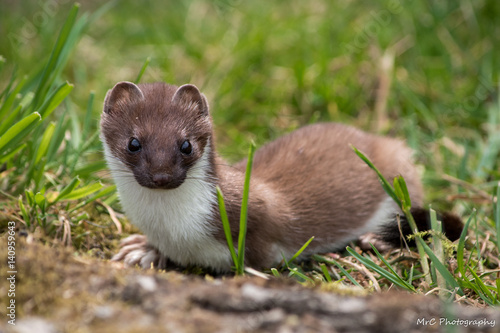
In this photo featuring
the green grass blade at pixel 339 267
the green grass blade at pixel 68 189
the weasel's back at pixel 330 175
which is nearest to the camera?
the green grass blade at pixel 339 267

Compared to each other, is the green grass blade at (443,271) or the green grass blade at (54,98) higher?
the green grass blade at (54,98)

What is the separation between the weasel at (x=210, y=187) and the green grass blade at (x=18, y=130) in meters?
0.37

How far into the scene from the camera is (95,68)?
18.7ft

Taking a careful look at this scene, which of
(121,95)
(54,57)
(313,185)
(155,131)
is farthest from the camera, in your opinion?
(313,185)

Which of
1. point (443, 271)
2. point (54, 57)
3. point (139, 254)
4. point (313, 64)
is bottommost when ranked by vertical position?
point (139, 254)

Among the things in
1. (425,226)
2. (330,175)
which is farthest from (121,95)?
(425,226)

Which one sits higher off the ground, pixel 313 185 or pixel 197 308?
pixel 313 185

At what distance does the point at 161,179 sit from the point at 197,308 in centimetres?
107

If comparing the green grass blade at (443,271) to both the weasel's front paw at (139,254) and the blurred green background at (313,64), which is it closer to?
the weasel's front paw at (139,254)

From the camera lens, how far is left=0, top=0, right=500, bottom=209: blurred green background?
16.5 feet

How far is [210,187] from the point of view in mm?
3037

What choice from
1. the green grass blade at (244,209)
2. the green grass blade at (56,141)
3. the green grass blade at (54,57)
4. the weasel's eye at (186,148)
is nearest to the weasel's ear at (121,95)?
the weasel's eye at (186,148)

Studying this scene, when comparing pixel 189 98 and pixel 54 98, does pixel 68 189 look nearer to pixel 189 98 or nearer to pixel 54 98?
pixel 54 98

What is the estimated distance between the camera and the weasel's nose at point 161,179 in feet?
8.82
